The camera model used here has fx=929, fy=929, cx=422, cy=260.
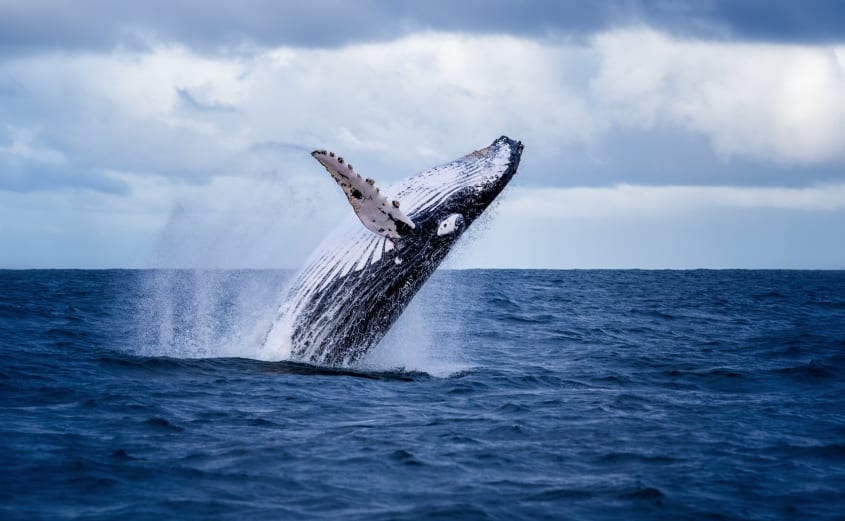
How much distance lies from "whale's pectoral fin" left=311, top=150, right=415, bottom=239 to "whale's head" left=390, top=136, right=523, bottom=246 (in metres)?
0.38

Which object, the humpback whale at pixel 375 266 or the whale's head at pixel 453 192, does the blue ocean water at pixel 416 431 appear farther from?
the whale's head at pixel 453 192

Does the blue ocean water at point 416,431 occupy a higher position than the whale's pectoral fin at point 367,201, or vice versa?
the whale's pectoral fin at point 367,201

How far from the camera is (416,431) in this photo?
8.74 meters

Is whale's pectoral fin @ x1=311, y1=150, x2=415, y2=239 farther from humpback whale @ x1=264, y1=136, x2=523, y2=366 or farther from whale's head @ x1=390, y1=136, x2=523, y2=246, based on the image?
whale's head @ x1=390, y1=136, x2=523, y2=246

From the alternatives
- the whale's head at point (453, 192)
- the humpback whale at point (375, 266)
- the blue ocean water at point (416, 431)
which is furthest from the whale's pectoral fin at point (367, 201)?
the blue ocean water at point (416, 431)

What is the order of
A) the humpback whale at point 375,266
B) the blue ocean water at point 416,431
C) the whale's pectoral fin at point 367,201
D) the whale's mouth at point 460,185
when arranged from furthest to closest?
the whale's mouth at point 460,185 → the humpback whale at point 375,266 → the whale's pectoral fin at point 367,201 → the blue ocean water at point 416,431

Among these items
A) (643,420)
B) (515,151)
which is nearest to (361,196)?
(515,151)

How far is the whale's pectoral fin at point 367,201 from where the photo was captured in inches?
387

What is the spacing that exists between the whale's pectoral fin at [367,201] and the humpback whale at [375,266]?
19cm

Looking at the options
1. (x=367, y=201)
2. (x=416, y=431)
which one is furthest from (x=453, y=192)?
(x=416, y=431)

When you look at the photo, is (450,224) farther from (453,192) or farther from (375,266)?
(375,266)

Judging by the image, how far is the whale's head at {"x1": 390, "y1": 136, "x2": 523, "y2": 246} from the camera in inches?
453

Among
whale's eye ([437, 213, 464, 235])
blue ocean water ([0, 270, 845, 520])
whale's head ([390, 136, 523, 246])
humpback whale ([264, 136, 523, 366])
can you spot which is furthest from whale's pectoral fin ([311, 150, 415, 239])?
blue ocean water ([0, 270, 845, 520])

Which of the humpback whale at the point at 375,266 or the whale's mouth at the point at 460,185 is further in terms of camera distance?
the whale's mouth at the point at 460,185
